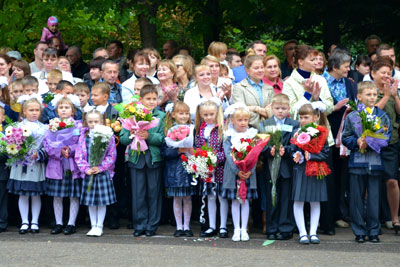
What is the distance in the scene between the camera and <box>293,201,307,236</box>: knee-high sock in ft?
32.7

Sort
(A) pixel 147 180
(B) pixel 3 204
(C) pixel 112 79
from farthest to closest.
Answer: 1. (C) pixel 112 79
2. (B) pixel 3 204
3. (A) pixel 147 180

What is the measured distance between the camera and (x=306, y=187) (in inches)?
392

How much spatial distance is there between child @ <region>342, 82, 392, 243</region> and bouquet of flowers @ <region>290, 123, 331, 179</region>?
1.36 feet

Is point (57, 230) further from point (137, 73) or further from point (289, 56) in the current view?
point (289, 56)

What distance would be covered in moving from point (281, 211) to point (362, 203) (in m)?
1.05

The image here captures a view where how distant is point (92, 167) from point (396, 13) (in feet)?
27.5

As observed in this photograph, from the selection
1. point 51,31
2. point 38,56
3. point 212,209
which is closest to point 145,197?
point 212,209

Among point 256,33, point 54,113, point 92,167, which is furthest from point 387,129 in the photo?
point 256,33

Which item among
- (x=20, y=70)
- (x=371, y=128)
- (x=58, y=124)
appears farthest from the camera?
(x=20, y=70)

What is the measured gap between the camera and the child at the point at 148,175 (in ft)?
34.1

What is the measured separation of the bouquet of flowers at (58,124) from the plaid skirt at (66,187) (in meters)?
0.66

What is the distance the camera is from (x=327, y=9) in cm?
1638

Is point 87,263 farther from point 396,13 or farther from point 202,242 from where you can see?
point 396,13

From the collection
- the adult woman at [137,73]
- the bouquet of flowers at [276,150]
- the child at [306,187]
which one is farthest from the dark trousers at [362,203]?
the adult woman at [137,73]
